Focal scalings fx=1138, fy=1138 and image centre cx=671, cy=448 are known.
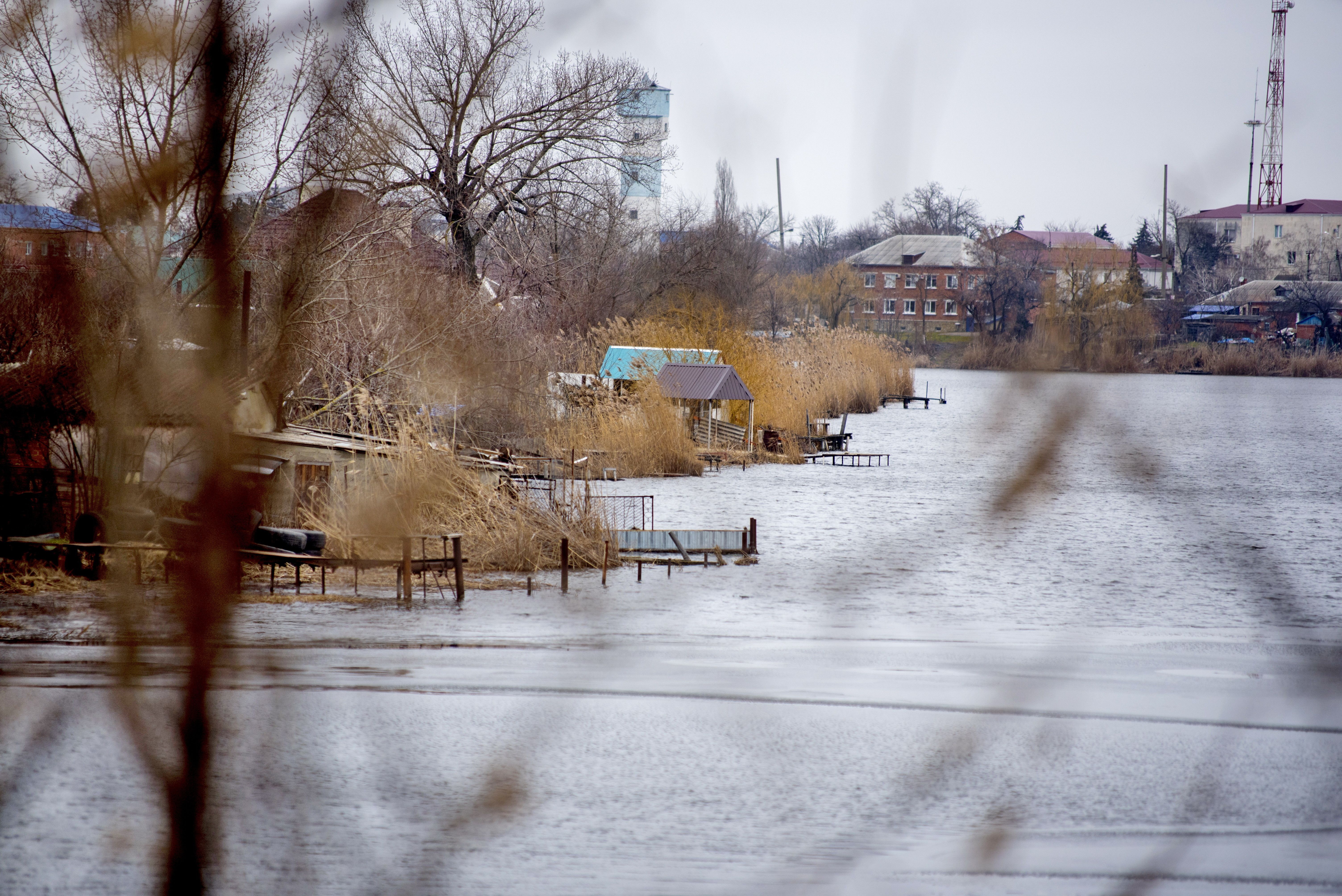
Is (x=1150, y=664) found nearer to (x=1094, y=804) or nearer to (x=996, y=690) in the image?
(x=1094, y=804)

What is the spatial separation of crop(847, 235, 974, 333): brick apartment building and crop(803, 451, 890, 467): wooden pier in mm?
36612

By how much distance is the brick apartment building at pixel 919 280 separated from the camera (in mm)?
1119

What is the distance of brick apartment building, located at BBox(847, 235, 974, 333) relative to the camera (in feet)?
3.67

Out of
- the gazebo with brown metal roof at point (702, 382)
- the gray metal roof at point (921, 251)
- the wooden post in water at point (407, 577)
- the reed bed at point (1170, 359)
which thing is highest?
the gazebo with brown metal roof at point (702, 382)

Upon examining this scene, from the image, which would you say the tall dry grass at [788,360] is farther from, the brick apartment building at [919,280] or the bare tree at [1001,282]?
the bare tree at [1001,282]

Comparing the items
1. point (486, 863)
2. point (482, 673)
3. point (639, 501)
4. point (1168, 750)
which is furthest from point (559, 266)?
point (486, 863)

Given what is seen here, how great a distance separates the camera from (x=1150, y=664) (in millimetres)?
16266

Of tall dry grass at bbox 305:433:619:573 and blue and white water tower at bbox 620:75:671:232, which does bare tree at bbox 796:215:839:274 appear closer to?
blue and white water tower at bbox 620:75:671:232

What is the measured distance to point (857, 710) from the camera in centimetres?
1437

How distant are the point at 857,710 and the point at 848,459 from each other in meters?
28.3

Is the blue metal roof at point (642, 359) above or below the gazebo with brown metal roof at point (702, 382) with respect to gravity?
above

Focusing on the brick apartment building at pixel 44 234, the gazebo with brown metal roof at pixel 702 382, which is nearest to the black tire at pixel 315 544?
the gazebo with brown metal roof at pixel 702 382

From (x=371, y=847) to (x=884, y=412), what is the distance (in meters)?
56.3

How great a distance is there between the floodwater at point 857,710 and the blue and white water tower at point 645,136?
1.10 feet
